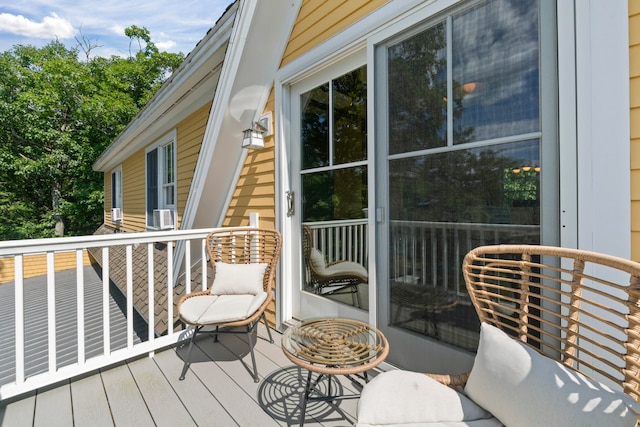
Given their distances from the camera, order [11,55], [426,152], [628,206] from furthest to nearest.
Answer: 1. [11,55]
2. [426,152]
3. [628,206]

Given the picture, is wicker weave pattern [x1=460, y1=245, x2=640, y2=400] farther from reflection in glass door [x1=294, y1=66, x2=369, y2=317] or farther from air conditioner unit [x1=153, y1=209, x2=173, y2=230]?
air conditioner unit [x1=153, y1=209, x2=173, y2=230]

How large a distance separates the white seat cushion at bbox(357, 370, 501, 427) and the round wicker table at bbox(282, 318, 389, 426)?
194mm

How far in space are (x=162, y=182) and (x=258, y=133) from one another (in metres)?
4.18

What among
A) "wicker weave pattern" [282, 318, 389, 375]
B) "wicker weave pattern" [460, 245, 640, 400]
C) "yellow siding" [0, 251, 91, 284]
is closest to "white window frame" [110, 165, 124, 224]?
"yellow siding" [0, 251, 91, 284]

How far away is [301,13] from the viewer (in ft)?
8.81

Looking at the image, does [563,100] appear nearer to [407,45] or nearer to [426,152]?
[426,152]

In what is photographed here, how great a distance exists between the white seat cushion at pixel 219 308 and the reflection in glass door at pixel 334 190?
21.2 inches

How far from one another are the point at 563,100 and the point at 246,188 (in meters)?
2.79

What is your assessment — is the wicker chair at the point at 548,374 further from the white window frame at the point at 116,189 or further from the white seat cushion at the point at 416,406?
the white window frame at the point at 116,189

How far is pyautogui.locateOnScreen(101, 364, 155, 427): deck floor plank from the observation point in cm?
175

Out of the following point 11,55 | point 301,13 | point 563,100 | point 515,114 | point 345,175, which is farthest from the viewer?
point 11,55

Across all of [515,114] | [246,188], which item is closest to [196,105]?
[246,188]

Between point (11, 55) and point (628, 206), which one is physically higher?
point (11, 55)

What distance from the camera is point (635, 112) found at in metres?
1.15
